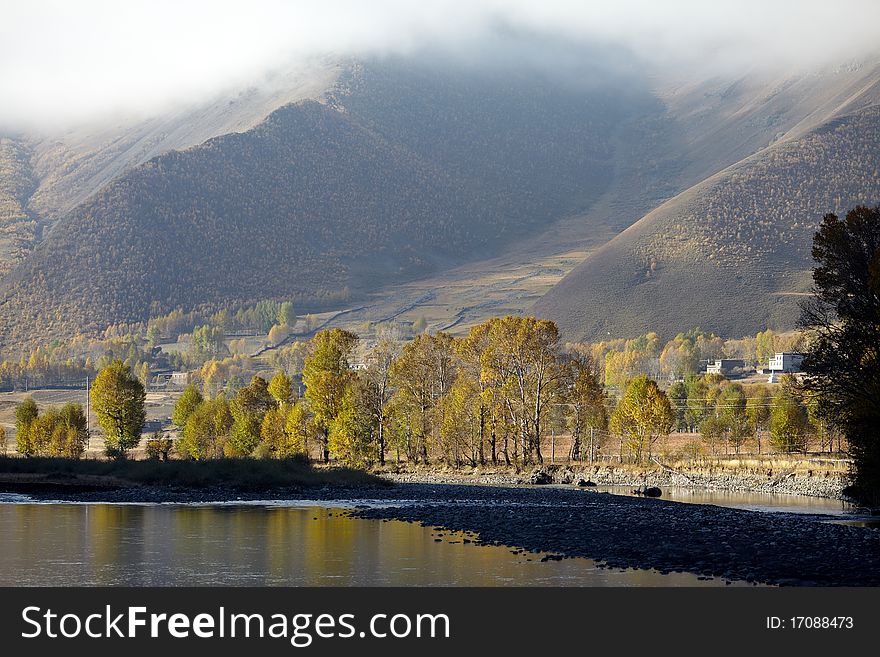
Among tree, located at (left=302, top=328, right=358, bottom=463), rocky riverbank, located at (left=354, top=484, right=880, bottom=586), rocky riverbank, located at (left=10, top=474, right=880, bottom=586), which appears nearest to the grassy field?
rocky riverbank, located at (left=10, top=474, right=880, bottom=586)

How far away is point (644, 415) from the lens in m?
96.7

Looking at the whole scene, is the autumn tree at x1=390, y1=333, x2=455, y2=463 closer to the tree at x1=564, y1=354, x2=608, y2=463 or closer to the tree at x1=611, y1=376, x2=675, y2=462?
the tree at x1=564, y1=354, x2=608, y2=463

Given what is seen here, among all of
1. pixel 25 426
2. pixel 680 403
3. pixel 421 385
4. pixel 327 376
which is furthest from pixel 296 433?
pixel 680 403

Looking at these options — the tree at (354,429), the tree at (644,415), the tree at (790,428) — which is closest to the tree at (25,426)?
the tree at (354,429)

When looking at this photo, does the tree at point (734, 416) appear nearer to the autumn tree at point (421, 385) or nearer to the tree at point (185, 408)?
the autumn tree at point (421, 385)

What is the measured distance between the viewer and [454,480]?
→ 8212cm

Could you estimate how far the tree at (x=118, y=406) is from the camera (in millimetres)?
108812

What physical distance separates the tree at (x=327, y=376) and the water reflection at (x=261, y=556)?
44.1m

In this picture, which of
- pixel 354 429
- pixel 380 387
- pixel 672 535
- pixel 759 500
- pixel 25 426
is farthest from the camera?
pixel 25 426

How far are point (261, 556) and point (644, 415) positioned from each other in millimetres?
64910

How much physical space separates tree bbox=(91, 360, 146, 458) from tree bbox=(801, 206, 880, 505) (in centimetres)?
7600

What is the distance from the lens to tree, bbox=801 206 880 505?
45.0m

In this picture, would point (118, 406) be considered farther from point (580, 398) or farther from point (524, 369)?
point (580, 398)
